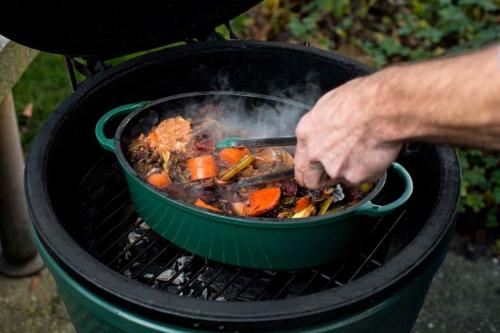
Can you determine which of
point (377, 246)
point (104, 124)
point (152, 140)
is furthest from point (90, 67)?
point (377, 246)

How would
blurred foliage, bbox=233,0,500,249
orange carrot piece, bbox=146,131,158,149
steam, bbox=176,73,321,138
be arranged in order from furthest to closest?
blurred foliage, bbox=233,0,500,249, steam, bbox=176,73,321,138, orange carrot piece, bbox=146,131,158,149

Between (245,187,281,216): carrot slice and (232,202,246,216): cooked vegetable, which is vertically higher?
(245,187,281,216): carrot slice

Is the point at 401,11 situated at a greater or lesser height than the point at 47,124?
lesser

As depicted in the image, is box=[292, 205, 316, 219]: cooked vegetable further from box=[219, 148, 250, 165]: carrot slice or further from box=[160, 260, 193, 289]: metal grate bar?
box=[160, 260, 193, 289]: metal grate bar

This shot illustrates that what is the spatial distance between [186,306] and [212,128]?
76cm

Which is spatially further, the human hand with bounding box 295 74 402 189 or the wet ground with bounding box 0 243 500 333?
the wet ground with bounding box 0 243 500 333

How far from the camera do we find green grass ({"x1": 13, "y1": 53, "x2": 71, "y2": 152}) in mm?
3730

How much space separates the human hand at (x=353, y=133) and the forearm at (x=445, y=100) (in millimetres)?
11

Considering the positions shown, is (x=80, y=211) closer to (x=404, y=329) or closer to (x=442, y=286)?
(x=404, y=329)

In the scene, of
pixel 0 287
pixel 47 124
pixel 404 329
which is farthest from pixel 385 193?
pixel 0 287

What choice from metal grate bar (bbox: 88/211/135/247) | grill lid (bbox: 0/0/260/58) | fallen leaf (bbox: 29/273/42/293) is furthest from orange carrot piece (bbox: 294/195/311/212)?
fallen leaf (bbox: 29/273/42/293)

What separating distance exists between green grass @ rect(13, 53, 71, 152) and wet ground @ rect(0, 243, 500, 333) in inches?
40.8

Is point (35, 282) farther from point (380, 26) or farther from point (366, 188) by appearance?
point (380, 26)

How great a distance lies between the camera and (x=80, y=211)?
6.84 ft
